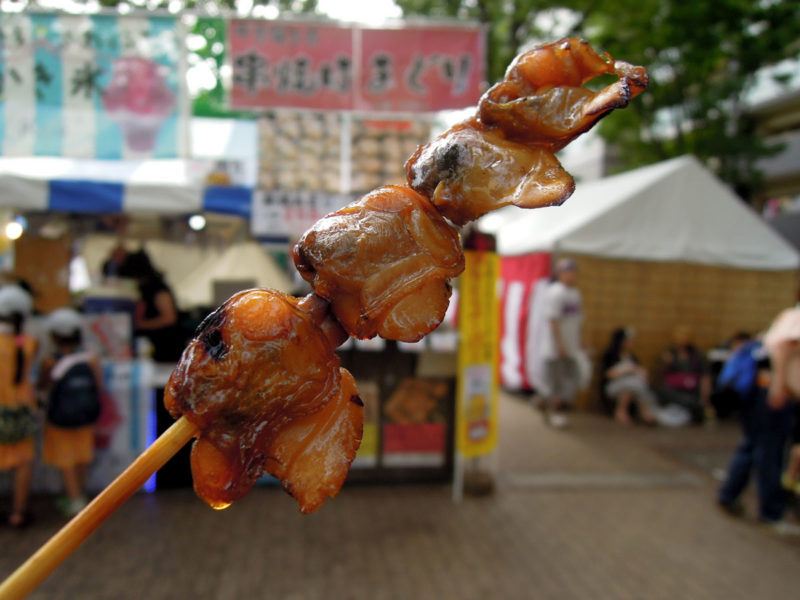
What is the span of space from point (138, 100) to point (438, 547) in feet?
18.2

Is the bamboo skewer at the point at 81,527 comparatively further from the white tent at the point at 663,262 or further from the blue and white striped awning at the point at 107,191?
the white tent at the point at 663,262

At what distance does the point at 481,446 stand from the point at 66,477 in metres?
4.03

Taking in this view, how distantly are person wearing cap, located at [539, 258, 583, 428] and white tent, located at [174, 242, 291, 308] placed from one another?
4.03m

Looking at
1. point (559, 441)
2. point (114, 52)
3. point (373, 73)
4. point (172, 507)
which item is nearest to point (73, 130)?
point (114, 52)

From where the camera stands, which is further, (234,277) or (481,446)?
(234,277)

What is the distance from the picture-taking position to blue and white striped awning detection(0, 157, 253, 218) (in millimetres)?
5320

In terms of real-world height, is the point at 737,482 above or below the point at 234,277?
below

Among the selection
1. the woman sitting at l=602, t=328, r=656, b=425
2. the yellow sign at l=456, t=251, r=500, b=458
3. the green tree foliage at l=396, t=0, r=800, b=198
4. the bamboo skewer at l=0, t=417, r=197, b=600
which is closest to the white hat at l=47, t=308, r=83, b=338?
the yellow sign at l=456, t=251, r=500, b=458

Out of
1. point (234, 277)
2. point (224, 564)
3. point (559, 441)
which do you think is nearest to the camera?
point (224, 564)

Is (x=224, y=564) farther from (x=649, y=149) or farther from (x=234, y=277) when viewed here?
(x=649, y=149)

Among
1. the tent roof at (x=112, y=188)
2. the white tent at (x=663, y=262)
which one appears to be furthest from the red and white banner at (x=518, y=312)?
the tent roof at (x=112, y=188)

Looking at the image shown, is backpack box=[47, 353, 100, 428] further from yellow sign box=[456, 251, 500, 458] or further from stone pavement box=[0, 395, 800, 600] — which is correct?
yellow sign box=[456, 251, 500, 458]

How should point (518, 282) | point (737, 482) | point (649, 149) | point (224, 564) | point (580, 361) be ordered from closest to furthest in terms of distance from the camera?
1. point (224, 564)
2. point (737, 482)
3. point (580, 361)
4. point (518, 282)
5. point (649, 149)

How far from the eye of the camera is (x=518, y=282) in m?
11.6
